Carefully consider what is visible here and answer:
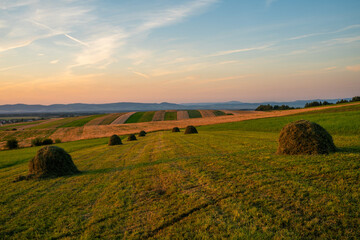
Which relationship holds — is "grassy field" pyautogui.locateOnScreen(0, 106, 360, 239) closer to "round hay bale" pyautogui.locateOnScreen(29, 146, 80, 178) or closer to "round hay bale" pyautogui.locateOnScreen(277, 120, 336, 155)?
"round hay bale" pyautogui.locateOnScreen(277, 120, 336, 155)

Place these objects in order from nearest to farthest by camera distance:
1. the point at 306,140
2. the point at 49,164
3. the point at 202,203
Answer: the point at 202,203 < the point at 306,140 < the point at 49,164

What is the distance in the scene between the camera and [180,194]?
333 inches

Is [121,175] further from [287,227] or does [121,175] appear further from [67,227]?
[287,227]

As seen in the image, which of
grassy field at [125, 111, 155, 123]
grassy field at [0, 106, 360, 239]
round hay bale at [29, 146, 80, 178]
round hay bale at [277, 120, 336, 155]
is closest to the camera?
grassy field at [0, 106, 360, 239]

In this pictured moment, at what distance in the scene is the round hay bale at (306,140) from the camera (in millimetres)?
12094

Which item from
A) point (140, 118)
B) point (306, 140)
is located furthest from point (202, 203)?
point (140, 118)

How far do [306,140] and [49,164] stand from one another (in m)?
15.7

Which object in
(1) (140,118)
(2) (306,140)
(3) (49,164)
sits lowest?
(3) (49,164)

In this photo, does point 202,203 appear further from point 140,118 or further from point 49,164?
point 140,118

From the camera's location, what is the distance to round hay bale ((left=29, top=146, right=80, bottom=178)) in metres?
13.2

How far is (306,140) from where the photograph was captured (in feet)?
40.5

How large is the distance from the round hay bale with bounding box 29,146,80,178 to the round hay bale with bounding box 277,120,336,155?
1390cm

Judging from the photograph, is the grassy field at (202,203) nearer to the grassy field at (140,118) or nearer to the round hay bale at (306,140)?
the round hay bale at (306,140)

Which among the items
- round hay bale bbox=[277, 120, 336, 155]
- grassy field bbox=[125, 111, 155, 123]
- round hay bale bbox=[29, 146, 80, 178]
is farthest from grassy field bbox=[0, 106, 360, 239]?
grassy field bbox=[125, 111, 155, 123]
